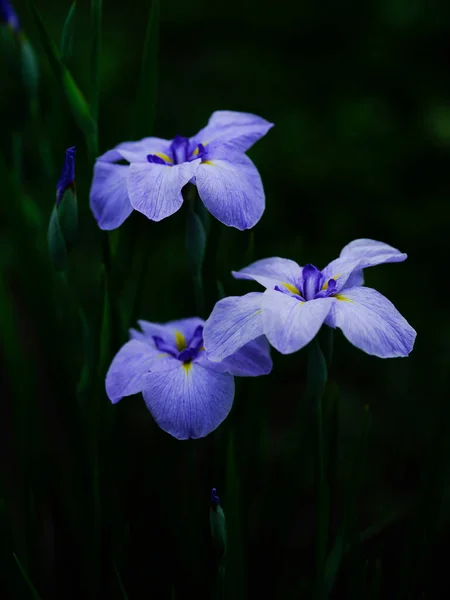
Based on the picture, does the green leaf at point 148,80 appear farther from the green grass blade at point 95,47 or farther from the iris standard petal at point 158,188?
the iris standard petal at point 158,188

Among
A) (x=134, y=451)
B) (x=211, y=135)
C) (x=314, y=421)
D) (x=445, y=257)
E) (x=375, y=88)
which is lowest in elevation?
(x=134, y=451)

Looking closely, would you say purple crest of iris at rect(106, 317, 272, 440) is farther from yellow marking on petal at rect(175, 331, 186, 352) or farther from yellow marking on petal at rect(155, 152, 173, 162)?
yellow marking on petal at rect(155, 152, 173, 162)

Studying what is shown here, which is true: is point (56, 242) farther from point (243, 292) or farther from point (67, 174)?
point (243, 292)

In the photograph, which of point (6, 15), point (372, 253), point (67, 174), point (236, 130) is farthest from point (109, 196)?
point (6, 15)

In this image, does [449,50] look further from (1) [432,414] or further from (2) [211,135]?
(2) [211,135]

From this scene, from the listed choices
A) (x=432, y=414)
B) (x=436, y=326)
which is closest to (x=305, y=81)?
(x=436, y=326)

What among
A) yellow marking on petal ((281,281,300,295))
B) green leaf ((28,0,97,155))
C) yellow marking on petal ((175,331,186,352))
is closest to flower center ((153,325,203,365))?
yellow marking on petal ((175,331,186,352))
